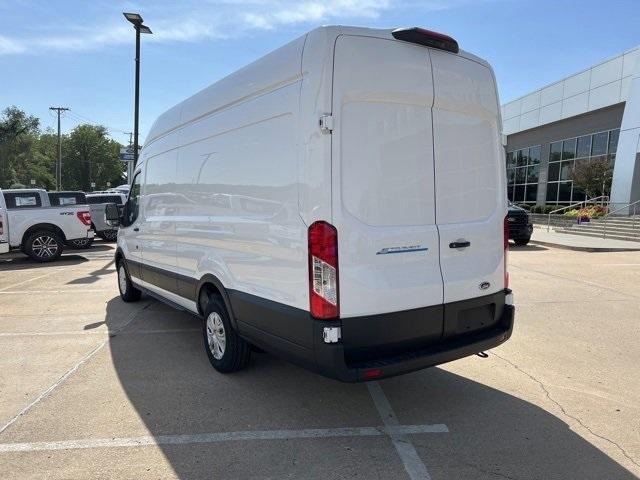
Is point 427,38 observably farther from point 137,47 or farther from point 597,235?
point 597,235

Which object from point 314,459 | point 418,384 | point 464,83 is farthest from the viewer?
point 418,384

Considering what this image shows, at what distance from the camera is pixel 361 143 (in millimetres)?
3291

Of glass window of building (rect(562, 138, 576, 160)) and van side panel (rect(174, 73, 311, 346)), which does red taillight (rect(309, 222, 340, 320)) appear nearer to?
van side panel (rect(174, 73, 311, 346))

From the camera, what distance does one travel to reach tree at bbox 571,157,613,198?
84.6 feet

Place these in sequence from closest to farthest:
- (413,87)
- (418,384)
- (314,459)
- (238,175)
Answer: (314,459) < (413,87) < (238,175) < (418,384)


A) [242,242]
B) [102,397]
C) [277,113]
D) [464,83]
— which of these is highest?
[464,83]

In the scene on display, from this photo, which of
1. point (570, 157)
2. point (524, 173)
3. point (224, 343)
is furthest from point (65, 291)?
point (524, 173)

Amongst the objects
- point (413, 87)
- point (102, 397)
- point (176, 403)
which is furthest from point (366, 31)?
point (102, 397)

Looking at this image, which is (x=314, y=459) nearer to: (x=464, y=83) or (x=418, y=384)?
(x=418, y=384)

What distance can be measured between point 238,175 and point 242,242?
1.86 feet

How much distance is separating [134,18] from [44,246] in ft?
23.6

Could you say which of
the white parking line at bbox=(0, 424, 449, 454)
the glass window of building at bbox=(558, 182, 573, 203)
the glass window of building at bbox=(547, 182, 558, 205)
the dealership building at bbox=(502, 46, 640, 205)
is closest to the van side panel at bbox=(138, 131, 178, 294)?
the white parking line at bbox=(0, 424, 449, 454)

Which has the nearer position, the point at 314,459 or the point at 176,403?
the point at 314,459

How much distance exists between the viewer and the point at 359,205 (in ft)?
10.7
